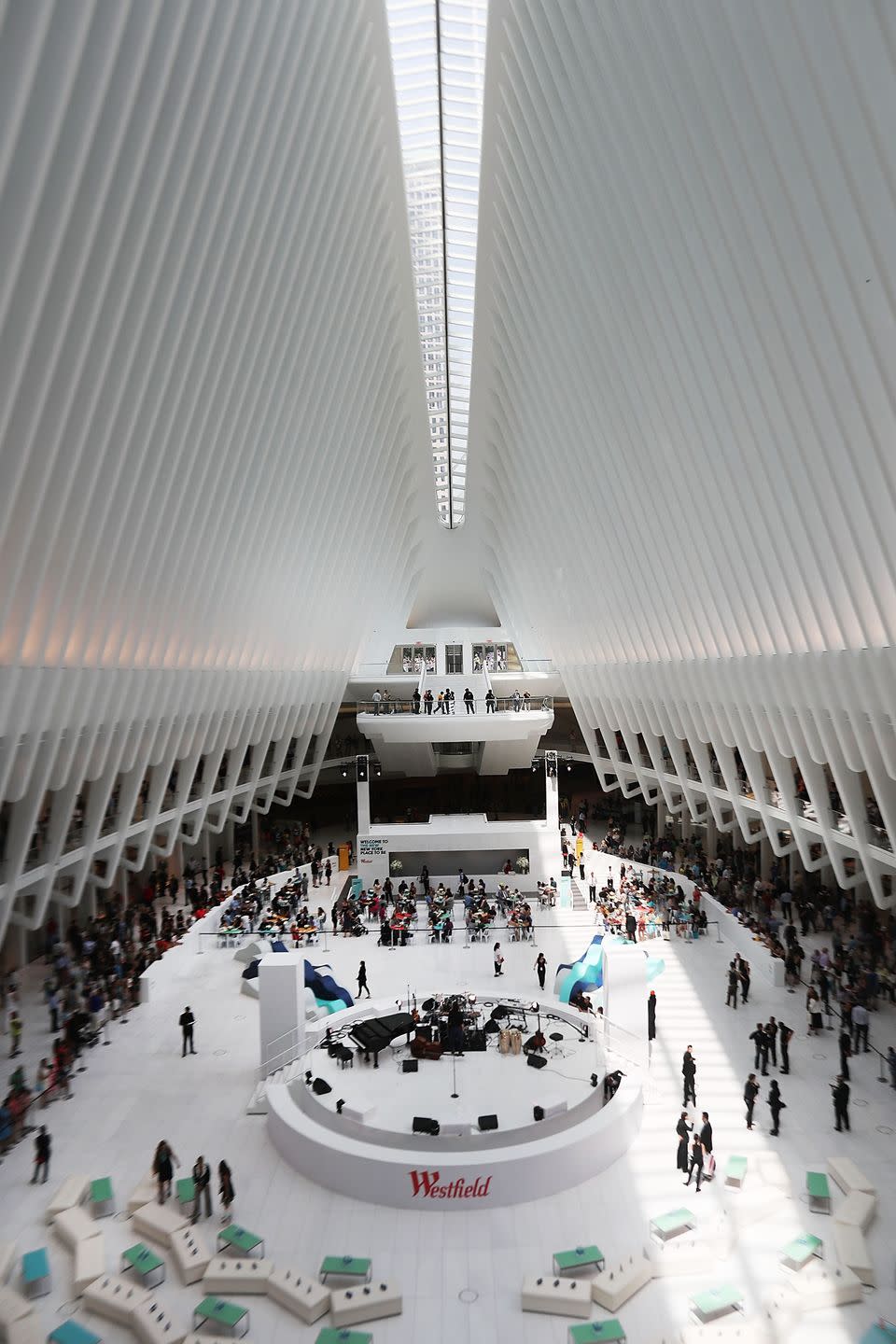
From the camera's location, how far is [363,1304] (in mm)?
8680

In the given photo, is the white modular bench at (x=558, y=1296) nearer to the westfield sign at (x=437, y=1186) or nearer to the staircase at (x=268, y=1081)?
the westfield sign at (x=437, y=1186)

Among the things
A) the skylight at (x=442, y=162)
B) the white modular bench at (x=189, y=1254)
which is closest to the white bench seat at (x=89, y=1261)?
the white modular bench at (x=189, y=1254)

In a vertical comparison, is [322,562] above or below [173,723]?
above

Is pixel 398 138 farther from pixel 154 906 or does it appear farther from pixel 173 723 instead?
pixel 154 906

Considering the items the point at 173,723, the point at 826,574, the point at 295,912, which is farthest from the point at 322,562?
the point at 826,574

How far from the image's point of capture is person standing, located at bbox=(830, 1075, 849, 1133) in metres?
11.4

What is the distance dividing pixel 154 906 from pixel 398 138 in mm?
18821

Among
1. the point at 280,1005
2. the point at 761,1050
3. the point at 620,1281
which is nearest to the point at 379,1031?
the point at 280,1005

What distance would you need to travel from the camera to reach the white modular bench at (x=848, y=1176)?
1014 centimetres

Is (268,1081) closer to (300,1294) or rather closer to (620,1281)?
(300,1294)

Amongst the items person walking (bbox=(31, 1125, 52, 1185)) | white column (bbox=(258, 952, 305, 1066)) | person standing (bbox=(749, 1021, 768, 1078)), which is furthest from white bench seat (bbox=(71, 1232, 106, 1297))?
person standing (bbox=(749, 1021, 768, 1078))

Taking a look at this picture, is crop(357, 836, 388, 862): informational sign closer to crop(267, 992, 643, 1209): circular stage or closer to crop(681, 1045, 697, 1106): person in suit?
crop(267, 992, 643, 1209): circular stage

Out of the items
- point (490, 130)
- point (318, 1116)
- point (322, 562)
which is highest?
point (490, 130)

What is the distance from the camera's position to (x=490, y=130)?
55.9ft
